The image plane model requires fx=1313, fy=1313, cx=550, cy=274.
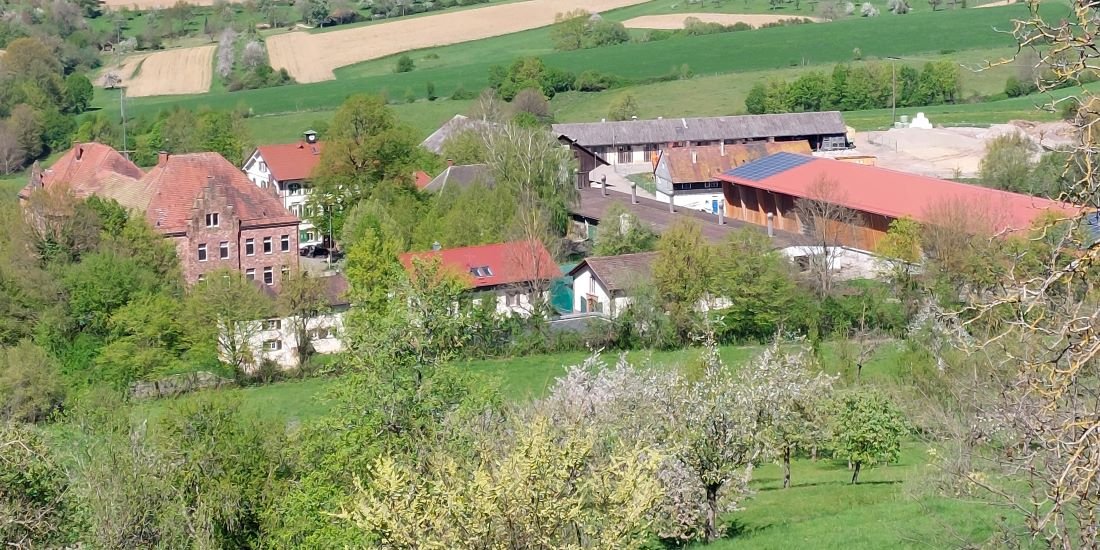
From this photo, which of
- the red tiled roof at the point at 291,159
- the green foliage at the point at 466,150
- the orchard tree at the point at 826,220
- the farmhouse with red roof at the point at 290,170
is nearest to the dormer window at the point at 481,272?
the orchard tree at the point at 826,220

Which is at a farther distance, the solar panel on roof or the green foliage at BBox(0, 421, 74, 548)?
the solar panel on roof

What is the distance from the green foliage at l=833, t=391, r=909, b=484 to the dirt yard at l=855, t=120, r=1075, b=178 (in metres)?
45.7

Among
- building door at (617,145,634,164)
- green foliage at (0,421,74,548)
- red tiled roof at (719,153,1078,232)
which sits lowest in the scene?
building door at (617,145,634,164)

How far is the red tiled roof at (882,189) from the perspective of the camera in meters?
49.7

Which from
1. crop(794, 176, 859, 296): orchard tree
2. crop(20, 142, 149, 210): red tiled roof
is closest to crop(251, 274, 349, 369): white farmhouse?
crop(20, 142, 149, 210): red tiled roof

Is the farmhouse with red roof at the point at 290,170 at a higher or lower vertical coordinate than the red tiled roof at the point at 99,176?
lower

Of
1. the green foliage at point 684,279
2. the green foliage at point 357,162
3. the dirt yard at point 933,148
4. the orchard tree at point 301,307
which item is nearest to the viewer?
the green foliage at point 684,279

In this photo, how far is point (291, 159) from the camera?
7044cm

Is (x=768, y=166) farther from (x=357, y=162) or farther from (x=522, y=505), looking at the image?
(x=522, y=505)

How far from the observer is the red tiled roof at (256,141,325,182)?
6888 centimetres

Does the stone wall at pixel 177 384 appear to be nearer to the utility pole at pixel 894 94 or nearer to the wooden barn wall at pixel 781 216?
the wooden barn wall at pixel 781 216

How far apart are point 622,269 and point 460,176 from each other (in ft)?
62.8

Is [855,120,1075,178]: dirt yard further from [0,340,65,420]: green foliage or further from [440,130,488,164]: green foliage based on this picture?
[0,340,65,420]: green foliage

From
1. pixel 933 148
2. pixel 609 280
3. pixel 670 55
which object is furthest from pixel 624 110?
pixel 609 280
